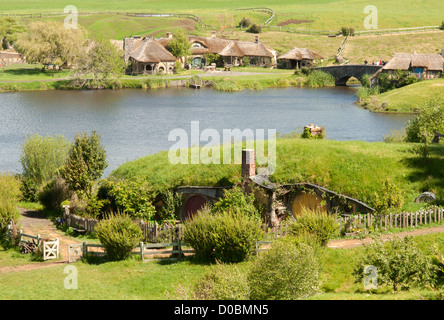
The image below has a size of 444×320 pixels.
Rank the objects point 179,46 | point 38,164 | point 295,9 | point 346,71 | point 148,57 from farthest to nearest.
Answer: point 295,9, point 179,46, point 346,71, point 148,57, point 38,164

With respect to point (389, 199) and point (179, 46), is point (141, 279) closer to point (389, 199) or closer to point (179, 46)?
point (389, 199)

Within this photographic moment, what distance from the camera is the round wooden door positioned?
116 feet

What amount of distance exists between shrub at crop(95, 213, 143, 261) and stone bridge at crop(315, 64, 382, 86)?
83761mm

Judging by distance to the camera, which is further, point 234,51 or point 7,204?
point 234,51

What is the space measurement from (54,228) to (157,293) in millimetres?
14206

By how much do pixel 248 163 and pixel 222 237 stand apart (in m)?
6.98

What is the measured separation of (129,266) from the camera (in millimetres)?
27672

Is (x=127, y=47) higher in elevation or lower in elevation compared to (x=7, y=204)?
higher

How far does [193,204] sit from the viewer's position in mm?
35500

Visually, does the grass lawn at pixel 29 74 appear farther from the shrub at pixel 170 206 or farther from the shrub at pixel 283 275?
the shrub at pixel 283 275

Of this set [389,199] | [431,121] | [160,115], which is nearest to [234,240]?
[389,199]

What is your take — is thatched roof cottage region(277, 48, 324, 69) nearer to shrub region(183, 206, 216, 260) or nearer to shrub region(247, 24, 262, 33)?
shrub region(247, 24, 262, 33)
